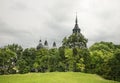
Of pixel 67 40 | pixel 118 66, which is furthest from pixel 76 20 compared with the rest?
pixel 118 66

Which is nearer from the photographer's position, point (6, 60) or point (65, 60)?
point (65, 60)

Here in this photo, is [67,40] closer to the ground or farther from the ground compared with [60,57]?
farther from the ground

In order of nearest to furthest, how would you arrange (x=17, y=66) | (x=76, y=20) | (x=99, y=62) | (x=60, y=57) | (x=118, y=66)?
1. (x=118, y=66)
2. (x=99, y=62)
3. (x=60, y=57)
4. (x=17, y=66)
5. (x=76, y=20)

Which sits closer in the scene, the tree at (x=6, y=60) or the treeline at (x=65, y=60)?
the treeline at (x=65, y=60)

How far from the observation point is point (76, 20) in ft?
352

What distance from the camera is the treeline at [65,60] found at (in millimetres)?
60719

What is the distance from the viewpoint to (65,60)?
→ 2854 inches

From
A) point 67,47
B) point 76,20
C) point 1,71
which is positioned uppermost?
point 76,20

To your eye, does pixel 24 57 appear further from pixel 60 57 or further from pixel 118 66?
pixel 118 66

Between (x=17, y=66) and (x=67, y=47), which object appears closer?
(x=67, y=47)

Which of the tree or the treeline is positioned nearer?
the treeline

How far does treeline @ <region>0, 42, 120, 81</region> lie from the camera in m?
60.7

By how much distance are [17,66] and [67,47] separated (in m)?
23.2

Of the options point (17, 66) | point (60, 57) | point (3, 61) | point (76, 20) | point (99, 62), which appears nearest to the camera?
point (99, 62)
